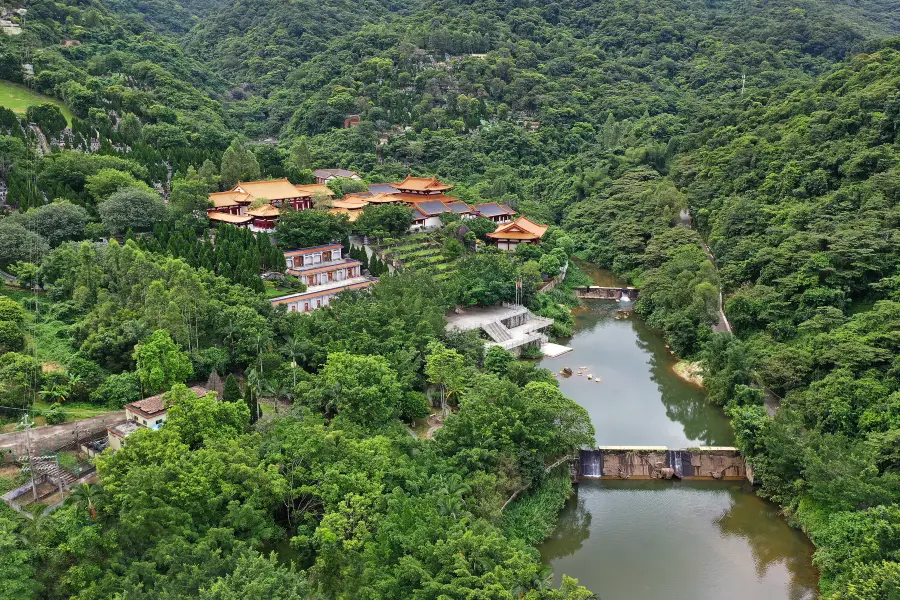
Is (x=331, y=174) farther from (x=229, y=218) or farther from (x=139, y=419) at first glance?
(x=139, y=419)

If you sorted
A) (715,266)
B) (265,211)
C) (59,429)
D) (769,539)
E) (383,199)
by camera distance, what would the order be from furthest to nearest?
1. (383,199)
2. (715,266)
3. (265,211)
4. (769,539)
5. (59,429)

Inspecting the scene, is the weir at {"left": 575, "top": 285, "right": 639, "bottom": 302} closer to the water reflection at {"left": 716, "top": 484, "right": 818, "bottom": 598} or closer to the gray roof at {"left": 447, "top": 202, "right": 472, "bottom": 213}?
the gray roof at {"left": 447, "top": 202, "right": 472, "bottom": 213}

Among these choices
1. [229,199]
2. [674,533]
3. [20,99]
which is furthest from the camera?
[20,99]

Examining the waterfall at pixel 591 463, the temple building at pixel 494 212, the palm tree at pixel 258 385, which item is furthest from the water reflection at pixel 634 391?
the palm tree at pixel 258 385

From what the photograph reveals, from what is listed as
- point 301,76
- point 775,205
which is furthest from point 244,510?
point 301,76

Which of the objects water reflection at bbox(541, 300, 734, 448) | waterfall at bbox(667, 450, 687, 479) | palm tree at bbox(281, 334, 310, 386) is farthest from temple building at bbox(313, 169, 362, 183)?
waterfall at bbox(667, 450, 687, 479)

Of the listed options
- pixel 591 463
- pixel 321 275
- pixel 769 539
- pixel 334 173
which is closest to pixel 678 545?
pixel 769 539

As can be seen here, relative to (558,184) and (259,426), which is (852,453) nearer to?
(259,426)
